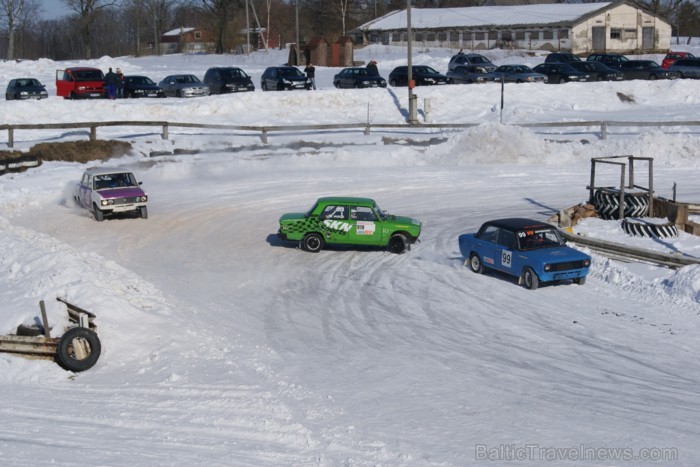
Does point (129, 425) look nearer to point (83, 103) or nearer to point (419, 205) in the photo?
point (419, 205)

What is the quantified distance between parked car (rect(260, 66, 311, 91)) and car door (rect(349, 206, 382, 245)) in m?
29.2

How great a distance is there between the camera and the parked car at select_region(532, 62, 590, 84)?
5359cm

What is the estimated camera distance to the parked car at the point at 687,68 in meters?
56.5

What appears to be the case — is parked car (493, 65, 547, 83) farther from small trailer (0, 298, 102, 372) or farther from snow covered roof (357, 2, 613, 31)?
small trailer (0, 298, 102, 372)

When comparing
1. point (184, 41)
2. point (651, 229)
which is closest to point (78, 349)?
point (651, 229)

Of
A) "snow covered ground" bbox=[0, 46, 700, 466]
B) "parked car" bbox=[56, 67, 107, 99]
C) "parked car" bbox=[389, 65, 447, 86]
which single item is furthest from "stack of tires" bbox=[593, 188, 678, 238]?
"parked car" bbox=[56, 67, 107, 99]

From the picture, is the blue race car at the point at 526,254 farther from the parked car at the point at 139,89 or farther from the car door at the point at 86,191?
the parked car at the point at 139,89

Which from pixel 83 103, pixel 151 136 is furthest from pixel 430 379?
pixel 83 103

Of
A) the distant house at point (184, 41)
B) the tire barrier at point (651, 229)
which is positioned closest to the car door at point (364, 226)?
the tire barrier at point (651, 229)

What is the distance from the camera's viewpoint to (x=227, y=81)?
49.3 metres

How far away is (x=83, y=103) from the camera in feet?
139

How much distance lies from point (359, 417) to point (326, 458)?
1.40 meters

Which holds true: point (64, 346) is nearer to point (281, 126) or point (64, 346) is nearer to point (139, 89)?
point (281, 126)

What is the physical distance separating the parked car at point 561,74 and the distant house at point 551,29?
27.4 m
